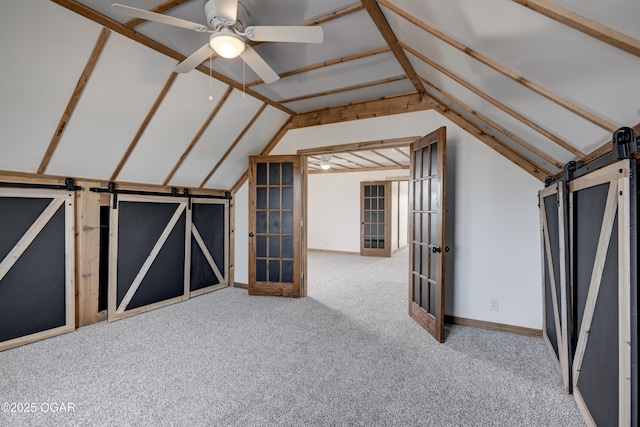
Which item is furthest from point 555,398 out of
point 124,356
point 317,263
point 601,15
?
point 317,263

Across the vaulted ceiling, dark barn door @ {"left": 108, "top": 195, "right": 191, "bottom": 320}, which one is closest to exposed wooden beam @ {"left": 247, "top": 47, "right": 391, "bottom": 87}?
the vaulted ceiling

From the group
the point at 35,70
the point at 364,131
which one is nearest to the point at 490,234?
the point at 364,131

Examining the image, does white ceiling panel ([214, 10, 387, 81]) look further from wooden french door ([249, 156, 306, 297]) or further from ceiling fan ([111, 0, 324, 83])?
wooden french door ([249, 156, 306, 297])

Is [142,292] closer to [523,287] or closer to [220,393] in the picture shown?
[220,393]

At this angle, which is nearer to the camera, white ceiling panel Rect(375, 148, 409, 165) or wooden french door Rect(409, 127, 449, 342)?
wooden french door Rect(409, 127, 449, 342)

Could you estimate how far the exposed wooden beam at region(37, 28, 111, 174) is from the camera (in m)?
2.36

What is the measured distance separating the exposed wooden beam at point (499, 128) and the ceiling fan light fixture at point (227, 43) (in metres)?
1.99

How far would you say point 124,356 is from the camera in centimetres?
267

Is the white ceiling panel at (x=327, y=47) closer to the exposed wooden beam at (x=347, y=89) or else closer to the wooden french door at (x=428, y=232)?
the exposed wooden beam at (x=347, y=89)

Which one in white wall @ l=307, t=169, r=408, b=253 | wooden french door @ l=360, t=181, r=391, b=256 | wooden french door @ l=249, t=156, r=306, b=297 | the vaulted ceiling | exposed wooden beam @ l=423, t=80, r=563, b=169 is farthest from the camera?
white wall @ l=307, t=169, r=408, b=253

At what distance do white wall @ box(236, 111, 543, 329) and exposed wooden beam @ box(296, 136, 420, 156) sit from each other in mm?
241

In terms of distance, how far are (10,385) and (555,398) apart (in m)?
3.91

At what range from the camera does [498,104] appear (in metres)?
2.27

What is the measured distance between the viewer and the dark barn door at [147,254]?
3604 millimetres
